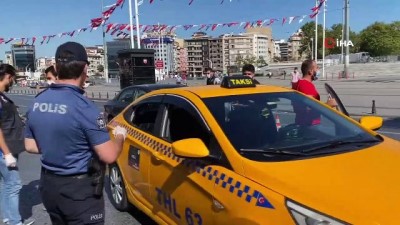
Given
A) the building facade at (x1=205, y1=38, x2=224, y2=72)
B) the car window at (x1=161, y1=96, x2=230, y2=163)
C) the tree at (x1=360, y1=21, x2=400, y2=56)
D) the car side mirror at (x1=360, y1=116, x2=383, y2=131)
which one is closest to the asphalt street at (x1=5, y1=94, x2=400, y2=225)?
the car window at (x1=161, y1=96, x2=230, y2=163)

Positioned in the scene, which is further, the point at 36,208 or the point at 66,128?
the point at 36,208

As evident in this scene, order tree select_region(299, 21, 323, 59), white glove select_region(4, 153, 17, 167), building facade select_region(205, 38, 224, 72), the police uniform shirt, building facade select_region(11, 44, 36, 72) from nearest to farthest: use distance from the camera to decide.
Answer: the police uniform shirt, white glove select_region(4, 153, 17, 167), building facade select_region(11, 44, 36, 72), tree select_region(299, 21, 323, 59), building facade select_region(205, 38, 224, 72)

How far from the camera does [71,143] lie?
7.99ft

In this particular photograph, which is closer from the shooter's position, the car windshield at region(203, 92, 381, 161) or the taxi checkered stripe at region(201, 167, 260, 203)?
the taxi checkered stripe at region(201, 167, 260, 203)

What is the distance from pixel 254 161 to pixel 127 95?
8.75m

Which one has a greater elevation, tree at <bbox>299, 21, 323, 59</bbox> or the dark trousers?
tree at <bbox>299, 21, 323, 59</bbox>

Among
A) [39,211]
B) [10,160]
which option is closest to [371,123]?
[10,160]

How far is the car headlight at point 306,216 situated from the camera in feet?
6.95

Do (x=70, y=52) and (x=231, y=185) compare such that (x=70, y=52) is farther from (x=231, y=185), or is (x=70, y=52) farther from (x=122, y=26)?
(x=122, y=26)

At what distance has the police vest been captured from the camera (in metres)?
3.96

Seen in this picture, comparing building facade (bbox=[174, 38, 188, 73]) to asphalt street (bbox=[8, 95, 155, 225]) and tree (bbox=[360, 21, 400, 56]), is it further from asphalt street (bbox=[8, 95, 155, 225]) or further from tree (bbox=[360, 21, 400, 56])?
asphalt street (bbox=[8, 95, 155, 225])

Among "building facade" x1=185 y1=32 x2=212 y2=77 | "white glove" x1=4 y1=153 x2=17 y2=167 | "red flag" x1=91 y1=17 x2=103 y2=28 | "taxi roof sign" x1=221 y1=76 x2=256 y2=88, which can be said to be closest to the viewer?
"taxi roof sign" x1=221 y1=76 x2=256 y2=88

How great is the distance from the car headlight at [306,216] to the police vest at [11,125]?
9.73 ft

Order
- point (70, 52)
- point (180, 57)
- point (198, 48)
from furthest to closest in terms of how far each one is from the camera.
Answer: point (198, 48) < point (180, 57) < point (70, 52)
